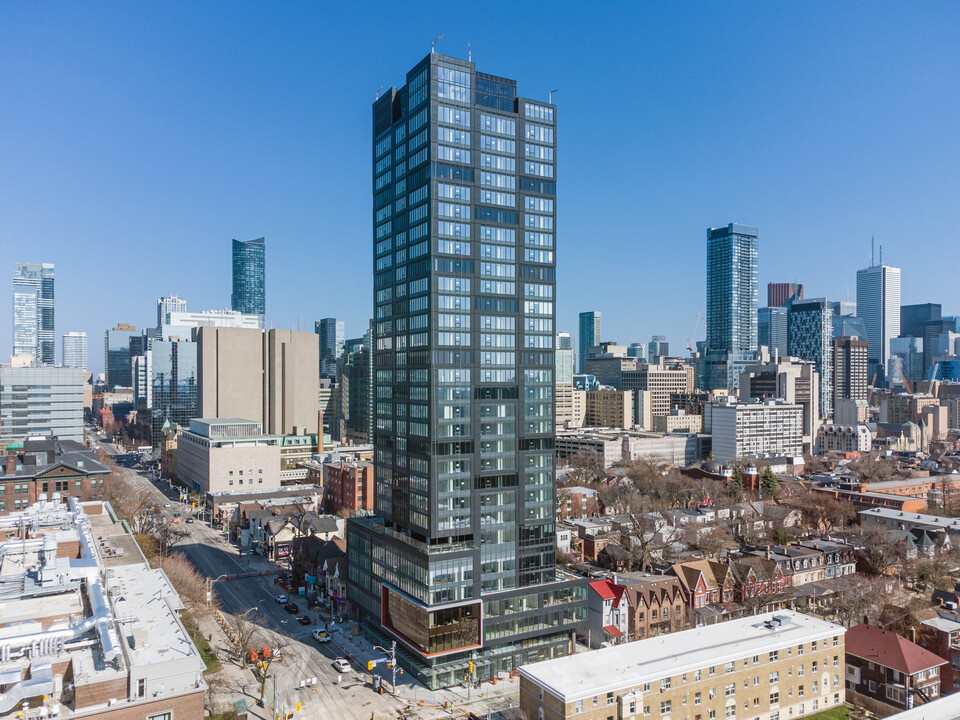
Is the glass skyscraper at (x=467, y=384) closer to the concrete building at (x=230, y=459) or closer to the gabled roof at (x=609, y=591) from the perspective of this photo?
the gabled roof at (x=609, y=591)

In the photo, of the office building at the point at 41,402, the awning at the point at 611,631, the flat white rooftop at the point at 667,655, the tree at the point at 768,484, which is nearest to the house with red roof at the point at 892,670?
the flat white rooftop at the point at 667,655

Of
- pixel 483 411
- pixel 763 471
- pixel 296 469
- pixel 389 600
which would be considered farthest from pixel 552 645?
pixel 296 469

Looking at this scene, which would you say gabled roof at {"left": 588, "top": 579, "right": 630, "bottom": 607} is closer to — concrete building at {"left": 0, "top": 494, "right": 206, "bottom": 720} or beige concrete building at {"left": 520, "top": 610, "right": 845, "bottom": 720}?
beige concrete building at {"left": 520, "top": 610, "right": 845, "bottom": 720}

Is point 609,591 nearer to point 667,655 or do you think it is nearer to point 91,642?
point 667,655

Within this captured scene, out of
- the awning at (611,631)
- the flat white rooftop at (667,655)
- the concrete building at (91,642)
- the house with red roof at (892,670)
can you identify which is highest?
the concrete building at (91,642)

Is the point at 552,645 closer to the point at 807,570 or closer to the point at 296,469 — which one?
the point at 807,570

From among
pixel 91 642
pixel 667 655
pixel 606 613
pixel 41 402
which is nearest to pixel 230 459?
pixel 41 402
